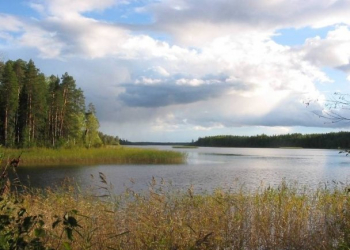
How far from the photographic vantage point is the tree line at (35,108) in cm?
4578

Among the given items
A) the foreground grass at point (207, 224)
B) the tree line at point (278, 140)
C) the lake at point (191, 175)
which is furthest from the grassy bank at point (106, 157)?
the tree line at point (278, 140)

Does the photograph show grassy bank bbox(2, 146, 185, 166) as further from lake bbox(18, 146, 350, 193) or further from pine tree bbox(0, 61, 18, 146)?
pine tree bbox(0, 61, 18, 146)

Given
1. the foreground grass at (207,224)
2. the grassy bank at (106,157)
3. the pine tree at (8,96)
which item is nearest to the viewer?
the foreground grass at (207,224)

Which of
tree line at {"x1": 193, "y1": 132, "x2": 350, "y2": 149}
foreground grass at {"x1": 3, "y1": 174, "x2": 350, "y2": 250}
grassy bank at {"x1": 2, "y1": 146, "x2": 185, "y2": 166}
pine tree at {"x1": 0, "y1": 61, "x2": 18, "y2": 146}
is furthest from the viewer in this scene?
tree line at {"x1": 193, "y1": 132, "x2": 350, "y2": 149}

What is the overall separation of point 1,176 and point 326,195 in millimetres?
7850

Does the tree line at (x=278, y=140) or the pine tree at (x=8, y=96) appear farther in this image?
the tree line at (x=278, y=140)

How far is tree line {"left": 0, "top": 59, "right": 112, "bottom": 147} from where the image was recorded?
4578 centimetres

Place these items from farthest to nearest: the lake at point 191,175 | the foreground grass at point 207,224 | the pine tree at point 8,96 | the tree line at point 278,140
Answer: the tree line at point 278,140 → the pine tree at point 8,96 → the lake at point 191,175 → the foreground grass at point 207,224

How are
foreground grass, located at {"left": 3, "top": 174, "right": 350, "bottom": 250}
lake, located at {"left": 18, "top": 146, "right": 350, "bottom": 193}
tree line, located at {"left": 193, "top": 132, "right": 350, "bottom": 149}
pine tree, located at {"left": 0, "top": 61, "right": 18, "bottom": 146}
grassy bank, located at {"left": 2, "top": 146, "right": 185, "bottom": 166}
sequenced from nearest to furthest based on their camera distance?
foreground grass, located at {"left": 3, "top": 174, "right": 350, "bottom": 250} < lake, located at {"left": 18, "top": 146, "right": 350, "bottom": 193} < grassy bank, located at {"left": 2, "top": 146, "right": 185, "bottom": 166} < pine tree, located at {"left": 0, "top": 61, "right": 18, "bottom": 146} < tree line, located at {"left": 193, "top": 132, "right": 350, "bottom": 149}

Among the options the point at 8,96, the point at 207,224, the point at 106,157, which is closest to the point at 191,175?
the point at 106,157

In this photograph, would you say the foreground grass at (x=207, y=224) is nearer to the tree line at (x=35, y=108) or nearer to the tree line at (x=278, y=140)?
the tree line at (x=35, y=108)

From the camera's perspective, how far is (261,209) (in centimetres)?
808

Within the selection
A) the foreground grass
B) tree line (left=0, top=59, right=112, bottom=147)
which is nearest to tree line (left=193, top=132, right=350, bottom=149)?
tree line (left=0, top=59, right=112, bottom=147)

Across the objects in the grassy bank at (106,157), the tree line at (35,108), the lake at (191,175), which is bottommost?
the lake at (191,175)
